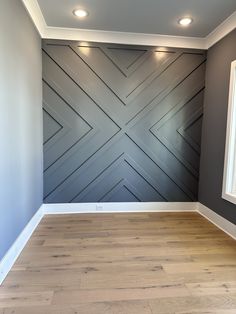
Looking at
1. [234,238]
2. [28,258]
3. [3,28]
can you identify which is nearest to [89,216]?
[28,258]

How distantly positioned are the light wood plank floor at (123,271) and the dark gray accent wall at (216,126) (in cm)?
43

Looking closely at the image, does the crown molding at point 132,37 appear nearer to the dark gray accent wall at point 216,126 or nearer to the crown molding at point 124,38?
the crown molding at point 124,38

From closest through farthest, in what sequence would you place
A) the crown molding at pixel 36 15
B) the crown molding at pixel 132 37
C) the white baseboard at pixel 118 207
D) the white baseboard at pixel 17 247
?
the white baseboard at pixel 17 247
the crown molding at pixel 36 15
the crown molding at pixel 132 37
the white baseboard at pixel 118 207

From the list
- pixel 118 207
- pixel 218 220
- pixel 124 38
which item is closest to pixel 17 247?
pixel 118 207

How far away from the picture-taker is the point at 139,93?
11.8ft

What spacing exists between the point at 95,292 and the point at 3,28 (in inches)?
89.0

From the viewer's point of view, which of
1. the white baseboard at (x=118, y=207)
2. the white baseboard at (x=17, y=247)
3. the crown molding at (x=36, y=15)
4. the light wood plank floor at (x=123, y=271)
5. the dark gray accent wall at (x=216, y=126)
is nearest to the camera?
the light wood plank floor at (x=123, y=271)

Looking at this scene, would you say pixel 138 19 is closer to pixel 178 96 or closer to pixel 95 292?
pixel 178 96

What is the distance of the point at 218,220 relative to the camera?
3.18 meters

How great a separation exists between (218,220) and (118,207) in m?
1.48

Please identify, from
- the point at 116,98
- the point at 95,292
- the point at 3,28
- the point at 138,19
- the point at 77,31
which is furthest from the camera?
the point at 116,98

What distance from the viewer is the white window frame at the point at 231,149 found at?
2.91 m

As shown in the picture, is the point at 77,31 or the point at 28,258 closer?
the point at 28,258

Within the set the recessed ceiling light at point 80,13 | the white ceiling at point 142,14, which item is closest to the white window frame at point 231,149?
the white ceiling at point 142,14
